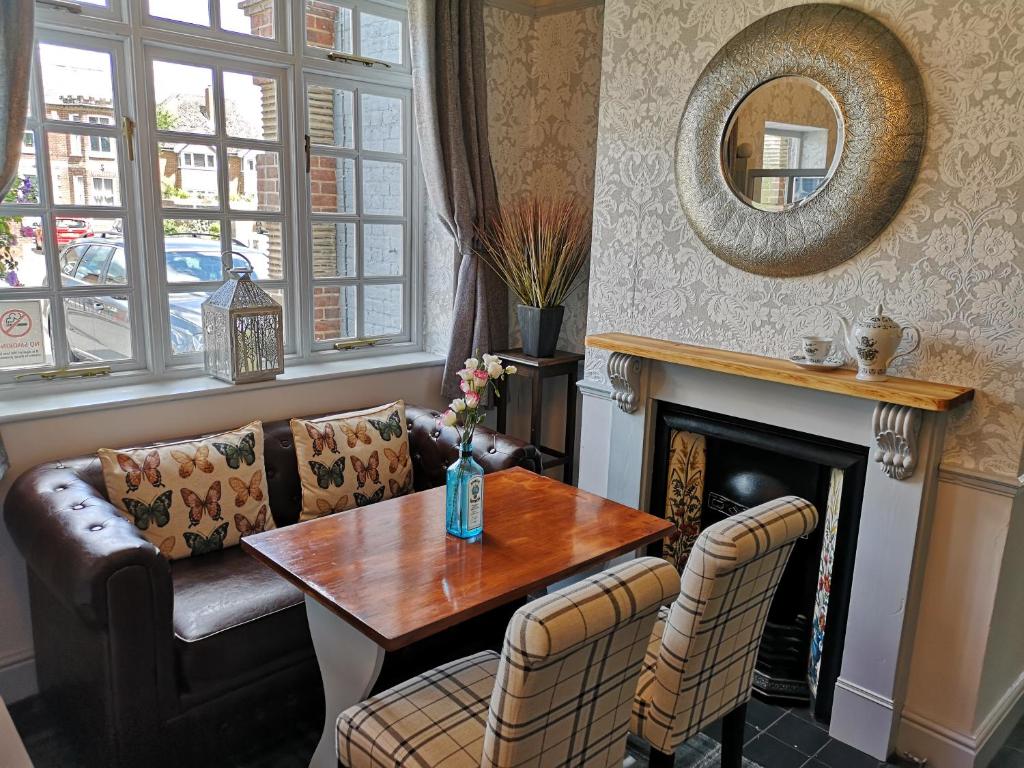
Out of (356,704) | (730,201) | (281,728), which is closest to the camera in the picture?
(356,704)

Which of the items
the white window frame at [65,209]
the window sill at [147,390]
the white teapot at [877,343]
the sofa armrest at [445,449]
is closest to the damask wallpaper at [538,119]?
the window sill at [147,390]

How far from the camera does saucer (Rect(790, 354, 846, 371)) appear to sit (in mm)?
2359

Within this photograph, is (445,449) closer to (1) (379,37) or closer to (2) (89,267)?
(2) (89,267)

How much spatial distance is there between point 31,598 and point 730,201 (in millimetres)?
2525

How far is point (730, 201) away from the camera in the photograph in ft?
8.42

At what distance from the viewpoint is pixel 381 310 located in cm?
367

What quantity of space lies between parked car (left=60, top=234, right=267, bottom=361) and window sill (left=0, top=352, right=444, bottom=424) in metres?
0.14

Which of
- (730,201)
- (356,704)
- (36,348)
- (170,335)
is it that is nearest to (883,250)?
(730,201)

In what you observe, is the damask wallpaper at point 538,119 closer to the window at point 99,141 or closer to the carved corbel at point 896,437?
the window at point 99,141

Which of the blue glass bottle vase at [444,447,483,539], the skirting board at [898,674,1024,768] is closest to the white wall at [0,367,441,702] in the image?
the blue glass bottle vase at [444,447,483,539]

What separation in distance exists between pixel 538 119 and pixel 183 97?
60.9 inches

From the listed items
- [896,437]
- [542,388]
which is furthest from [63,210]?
[896,437]

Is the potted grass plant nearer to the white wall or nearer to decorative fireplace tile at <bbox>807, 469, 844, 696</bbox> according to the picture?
the white wall

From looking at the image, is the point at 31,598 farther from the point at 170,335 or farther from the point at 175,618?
the point at 170,335
